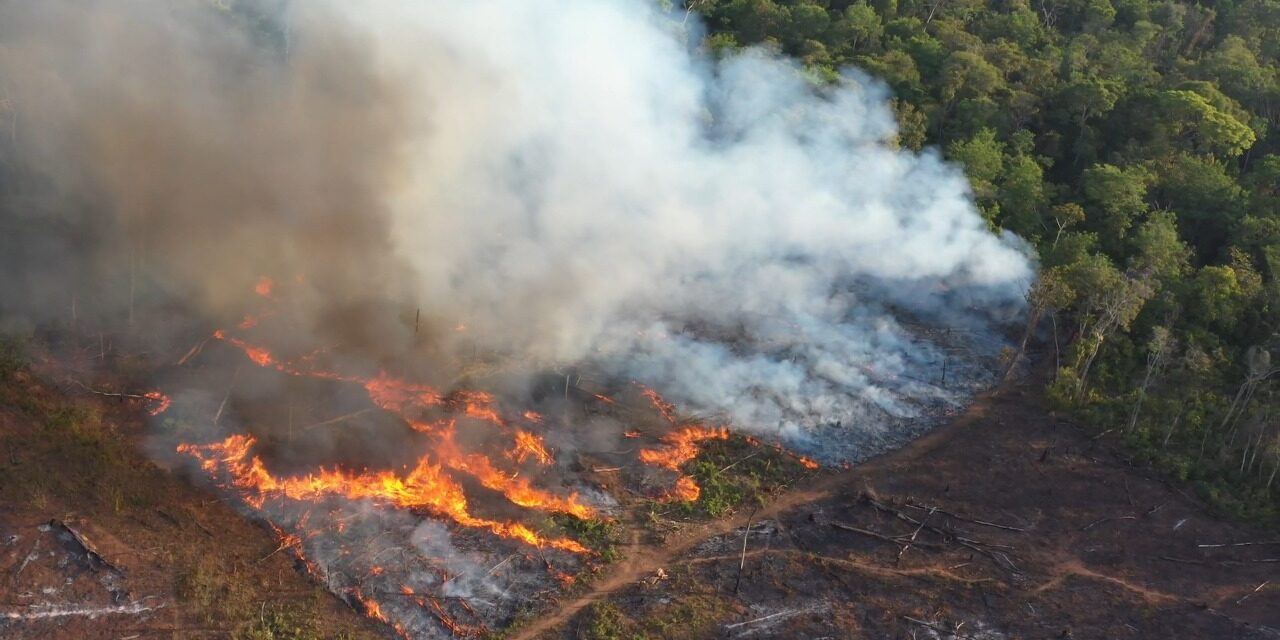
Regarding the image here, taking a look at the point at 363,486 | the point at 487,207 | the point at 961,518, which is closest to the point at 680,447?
the point at 961,518

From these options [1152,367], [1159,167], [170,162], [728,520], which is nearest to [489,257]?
[170,162]

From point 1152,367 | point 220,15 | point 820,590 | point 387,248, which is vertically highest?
point 1152,367

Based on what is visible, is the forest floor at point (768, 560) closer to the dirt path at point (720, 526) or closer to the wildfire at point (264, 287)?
the dirt path at point (720, 526)

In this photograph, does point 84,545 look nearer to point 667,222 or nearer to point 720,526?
point 720,526

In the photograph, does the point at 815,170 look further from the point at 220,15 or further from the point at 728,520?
the point at 220,15

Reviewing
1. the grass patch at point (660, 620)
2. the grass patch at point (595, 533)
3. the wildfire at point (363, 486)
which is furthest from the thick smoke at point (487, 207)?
the grass patch at point (660, 620)

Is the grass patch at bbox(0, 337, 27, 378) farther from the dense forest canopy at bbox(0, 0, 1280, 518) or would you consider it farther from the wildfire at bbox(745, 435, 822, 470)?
the wildfire at bbox(745, 435, 822, 470)
